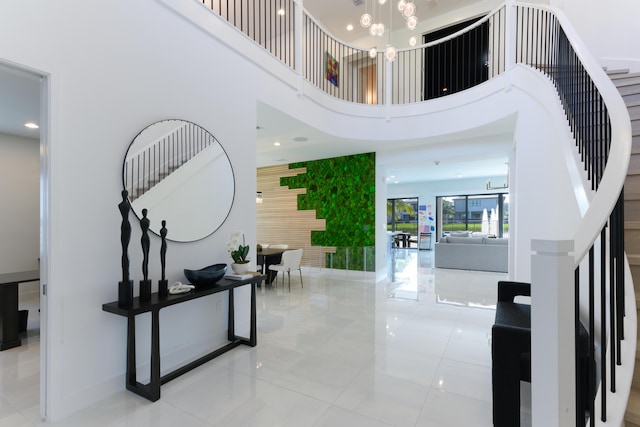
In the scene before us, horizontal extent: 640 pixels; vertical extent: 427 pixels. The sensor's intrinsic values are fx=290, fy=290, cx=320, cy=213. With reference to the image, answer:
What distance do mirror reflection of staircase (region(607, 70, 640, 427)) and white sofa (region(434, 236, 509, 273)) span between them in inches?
201

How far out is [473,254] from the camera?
7840 mm

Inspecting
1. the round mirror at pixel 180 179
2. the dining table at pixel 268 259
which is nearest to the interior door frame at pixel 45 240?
the round mirror at pixel 180 179

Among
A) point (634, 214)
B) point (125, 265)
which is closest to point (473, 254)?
point (634, 214)

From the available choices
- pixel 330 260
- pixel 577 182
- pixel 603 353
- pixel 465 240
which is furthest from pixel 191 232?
pixel 465 240

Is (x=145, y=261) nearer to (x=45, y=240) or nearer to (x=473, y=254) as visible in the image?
(x=45, y=240)

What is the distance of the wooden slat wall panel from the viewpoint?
7.84m

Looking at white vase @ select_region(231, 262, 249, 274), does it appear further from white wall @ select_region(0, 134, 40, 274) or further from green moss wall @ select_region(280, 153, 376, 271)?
white wall @ select_region(0, 134, 40, 274)

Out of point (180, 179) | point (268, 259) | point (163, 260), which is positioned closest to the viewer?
point (163, 260)

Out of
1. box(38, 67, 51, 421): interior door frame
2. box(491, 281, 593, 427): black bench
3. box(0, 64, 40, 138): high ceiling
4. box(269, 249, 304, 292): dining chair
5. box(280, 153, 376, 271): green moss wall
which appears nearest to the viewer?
box(491, 281, 593, 427): black bench

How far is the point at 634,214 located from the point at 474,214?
11.5m

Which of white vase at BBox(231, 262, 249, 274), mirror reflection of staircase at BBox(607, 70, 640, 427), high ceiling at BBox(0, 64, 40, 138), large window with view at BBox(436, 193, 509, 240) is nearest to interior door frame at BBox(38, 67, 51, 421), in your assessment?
high ceiling at BBox(0, 64, 40, 138)

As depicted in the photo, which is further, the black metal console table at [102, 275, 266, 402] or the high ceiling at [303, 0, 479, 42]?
the high ceiling at [303, 0, 479, 42]

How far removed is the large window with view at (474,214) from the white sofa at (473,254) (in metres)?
3.93

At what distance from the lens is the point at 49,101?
203 cm
